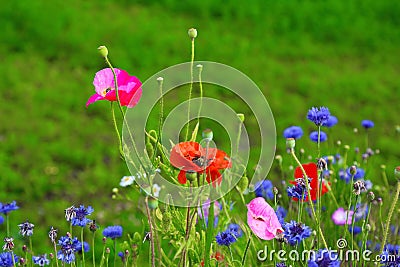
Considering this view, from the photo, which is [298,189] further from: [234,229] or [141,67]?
[141,67]

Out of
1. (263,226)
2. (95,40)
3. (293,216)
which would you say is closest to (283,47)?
(95,40)

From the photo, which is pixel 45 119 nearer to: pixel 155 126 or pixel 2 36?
pixel 155 126

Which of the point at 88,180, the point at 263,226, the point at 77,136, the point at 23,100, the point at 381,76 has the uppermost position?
the point at 381,76

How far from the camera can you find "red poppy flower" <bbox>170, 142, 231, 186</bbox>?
4.54 ft

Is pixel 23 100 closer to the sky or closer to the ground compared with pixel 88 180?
closer to the sky

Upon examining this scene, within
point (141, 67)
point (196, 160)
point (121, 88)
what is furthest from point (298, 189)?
point (141, 67)

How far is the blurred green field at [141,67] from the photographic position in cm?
347

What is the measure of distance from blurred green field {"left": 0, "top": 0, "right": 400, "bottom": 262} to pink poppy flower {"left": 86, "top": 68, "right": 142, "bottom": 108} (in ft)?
5.34

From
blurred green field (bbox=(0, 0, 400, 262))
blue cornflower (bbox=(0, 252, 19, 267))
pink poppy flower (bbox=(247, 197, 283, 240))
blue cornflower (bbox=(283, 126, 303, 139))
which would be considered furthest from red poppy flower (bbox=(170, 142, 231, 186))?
blurred green field (bbox=(0, 0, 400, 262))

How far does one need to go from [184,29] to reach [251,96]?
1.07 meters

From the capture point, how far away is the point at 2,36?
4.69 metres

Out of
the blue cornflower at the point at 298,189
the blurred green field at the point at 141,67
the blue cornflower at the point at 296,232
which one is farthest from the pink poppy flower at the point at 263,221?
the blurred green field at the point at 141,67

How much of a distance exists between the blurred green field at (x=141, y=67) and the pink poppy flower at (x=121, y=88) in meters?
1.63

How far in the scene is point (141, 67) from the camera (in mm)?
4480
